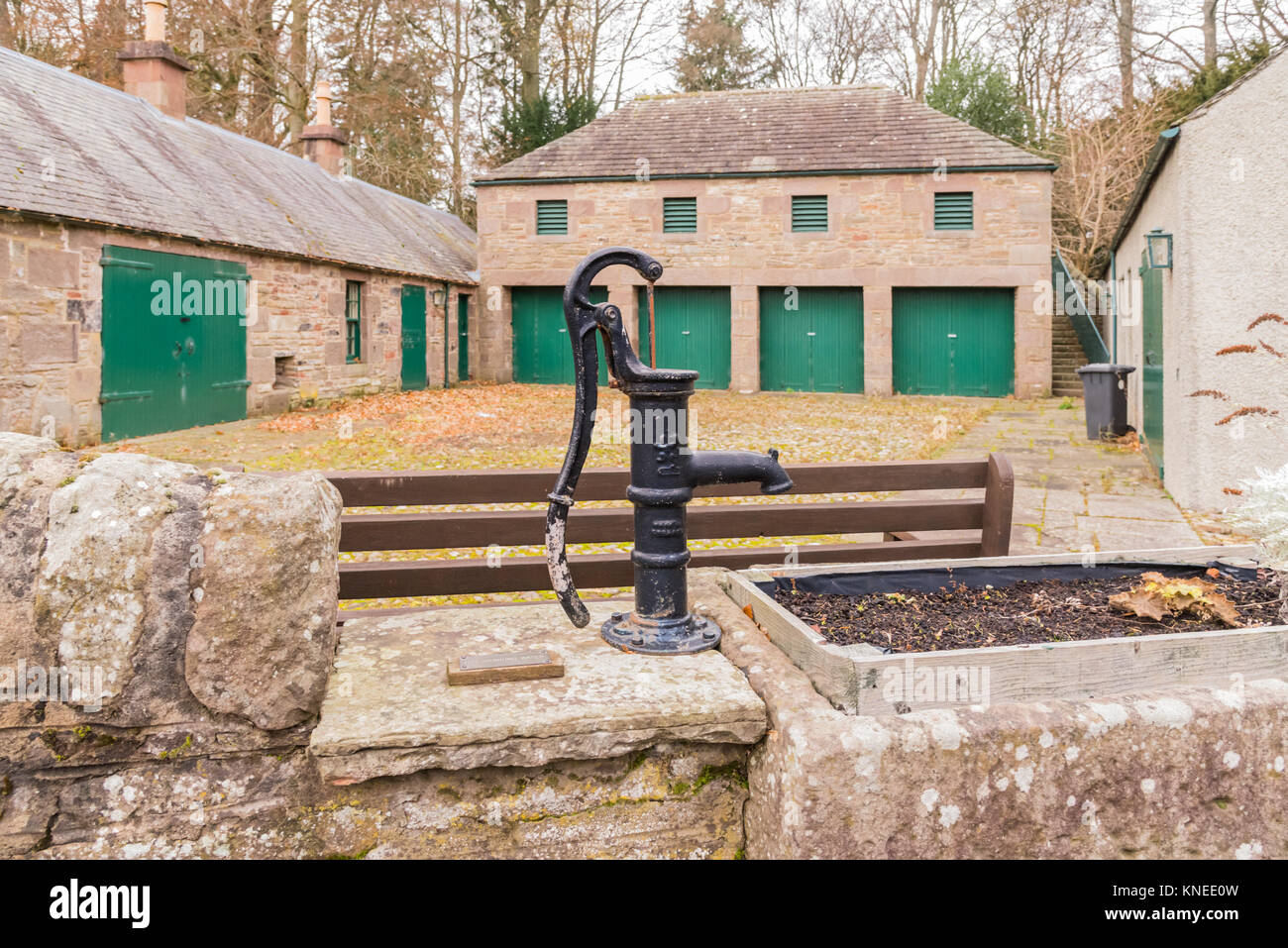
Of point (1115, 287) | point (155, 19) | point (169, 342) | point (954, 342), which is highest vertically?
point (155, 19)

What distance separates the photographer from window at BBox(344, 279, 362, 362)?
19906mm

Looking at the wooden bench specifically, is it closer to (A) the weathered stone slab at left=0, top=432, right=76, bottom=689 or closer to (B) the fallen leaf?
(B) the fallen leaf

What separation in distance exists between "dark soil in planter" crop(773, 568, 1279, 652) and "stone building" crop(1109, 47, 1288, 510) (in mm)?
4408

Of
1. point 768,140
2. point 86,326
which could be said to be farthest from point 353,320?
point 768,140

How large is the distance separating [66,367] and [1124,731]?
13207 millimetres

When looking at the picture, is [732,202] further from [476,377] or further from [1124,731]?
[1124,731]

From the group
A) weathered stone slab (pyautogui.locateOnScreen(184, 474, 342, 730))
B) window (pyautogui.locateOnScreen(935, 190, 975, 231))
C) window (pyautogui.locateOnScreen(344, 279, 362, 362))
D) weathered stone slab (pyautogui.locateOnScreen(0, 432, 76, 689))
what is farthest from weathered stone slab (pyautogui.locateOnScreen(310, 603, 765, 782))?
window (pyautogui.locateOnScreen(935, 190, 975, 231))

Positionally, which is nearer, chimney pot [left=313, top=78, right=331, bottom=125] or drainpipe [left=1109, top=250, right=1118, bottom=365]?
drainpipe [left=1109, top=250, right=1118, bottom=365]

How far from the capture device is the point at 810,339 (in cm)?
2305

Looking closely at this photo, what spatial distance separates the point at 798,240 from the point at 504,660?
20.9 metres

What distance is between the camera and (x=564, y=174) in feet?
77.2

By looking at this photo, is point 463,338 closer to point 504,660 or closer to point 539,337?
point 539,337

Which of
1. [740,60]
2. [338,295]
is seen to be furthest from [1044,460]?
[740,60]

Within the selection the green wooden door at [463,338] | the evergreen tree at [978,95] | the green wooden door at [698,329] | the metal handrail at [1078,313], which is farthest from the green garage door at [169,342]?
the evergreen tree at [978,95]
